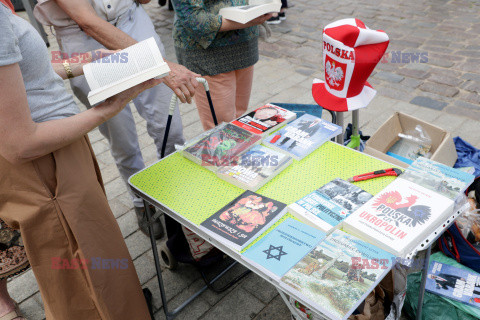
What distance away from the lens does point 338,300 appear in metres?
1.25

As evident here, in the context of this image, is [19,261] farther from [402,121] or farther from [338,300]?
[402,121]

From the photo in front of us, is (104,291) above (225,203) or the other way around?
the other way around

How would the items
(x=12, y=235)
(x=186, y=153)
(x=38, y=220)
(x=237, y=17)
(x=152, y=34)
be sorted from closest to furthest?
(x=38, y=220) → (x=12, y=235) → (x=186, y=153) → (x=237, y=17) → (x=152, y=34)

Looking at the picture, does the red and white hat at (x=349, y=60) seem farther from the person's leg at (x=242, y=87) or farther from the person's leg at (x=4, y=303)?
the person's leg at (x=4, y=303)

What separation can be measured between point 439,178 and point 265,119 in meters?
0.86

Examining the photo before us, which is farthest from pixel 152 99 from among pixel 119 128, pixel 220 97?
pixel 220 97

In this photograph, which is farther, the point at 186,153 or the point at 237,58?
the point at 237,58

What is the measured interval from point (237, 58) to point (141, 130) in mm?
1733

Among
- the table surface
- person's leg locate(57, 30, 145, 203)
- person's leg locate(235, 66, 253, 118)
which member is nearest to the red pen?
the table surface

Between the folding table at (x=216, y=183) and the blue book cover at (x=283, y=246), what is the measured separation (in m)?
0.07

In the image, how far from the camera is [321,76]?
4477 mm

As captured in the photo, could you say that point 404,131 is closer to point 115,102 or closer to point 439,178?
point 439,178

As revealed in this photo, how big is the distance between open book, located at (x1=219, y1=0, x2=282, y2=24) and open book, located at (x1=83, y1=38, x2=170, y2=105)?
0.77 meters

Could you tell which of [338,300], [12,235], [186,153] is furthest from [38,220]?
[338,300]
